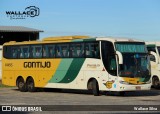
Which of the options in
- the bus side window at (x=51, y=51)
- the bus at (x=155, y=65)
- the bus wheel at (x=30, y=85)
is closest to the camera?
the bus side window at (x=51, y=51)

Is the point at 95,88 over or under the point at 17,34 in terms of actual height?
under

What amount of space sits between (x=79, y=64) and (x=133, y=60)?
3.10 m

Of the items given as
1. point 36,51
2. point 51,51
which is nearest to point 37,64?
point 36,51

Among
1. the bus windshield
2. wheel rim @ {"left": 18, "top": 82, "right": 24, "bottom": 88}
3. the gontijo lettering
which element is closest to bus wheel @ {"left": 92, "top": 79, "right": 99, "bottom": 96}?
the bus windshield

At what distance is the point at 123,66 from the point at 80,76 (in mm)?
2925

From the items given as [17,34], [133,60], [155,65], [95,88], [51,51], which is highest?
[17,34]

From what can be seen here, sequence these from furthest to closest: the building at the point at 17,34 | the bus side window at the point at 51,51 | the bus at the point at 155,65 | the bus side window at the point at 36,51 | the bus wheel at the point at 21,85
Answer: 1. the building at the point at 17,34
2. the bus at the point at 155,65
3. the bus wheel at the point at 21,85
4. the bus side window at the point at 36,51
5. the bus side window at the point at 51,51

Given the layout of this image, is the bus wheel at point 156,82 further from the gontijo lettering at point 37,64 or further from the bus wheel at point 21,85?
the bus wheel at point 21,85

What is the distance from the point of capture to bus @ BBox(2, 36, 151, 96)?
25.5m

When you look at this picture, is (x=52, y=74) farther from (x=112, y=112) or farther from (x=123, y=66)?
(x=112, y=112)

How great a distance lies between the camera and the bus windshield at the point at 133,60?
2539 centimetres

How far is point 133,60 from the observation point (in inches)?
1011

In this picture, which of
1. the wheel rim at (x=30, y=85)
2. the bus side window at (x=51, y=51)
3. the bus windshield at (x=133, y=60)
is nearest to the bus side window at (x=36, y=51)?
the bus side window at (x=51, y=51)

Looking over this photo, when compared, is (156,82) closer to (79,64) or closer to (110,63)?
(79,64)
